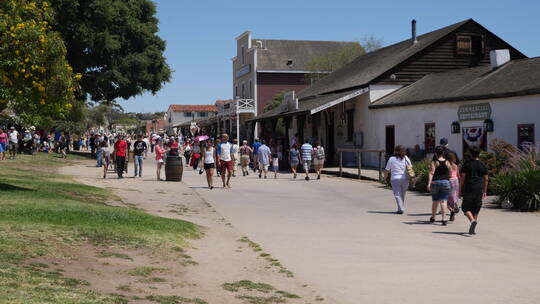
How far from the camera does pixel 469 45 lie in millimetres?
34688

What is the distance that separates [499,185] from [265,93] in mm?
43010

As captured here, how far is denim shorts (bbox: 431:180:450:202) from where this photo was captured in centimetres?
1366

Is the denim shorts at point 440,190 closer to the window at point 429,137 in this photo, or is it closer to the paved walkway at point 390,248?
the paved walkway at point 390,248

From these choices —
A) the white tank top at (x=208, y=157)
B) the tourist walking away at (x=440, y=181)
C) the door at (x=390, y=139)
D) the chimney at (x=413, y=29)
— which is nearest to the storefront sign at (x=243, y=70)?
the chimney at (x=413, y=29)

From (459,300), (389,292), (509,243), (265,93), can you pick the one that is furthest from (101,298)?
(265,93)

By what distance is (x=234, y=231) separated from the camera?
12.7 metres

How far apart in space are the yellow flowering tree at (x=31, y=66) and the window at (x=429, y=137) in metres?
16.4

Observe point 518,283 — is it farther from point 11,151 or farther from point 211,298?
point 11,151

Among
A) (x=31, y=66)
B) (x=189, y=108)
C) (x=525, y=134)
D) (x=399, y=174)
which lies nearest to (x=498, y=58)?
(x=525, y=134)

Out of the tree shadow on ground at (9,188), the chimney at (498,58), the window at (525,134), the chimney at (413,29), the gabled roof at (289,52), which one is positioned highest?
the gabled roof at (289,52)

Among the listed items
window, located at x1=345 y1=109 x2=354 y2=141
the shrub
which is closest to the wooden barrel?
the shrub

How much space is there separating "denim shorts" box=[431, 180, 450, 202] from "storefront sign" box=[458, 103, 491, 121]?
11.5 metres

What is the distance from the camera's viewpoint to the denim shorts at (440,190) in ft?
44.8

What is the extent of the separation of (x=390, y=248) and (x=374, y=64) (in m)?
28.3
